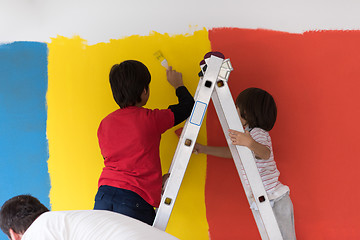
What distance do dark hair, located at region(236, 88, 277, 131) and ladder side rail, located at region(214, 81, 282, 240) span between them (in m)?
0.21

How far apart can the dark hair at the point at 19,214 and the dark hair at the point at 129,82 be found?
477 millimetres

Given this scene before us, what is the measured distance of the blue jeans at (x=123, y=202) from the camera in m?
1.23

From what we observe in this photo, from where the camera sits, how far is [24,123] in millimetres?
1614

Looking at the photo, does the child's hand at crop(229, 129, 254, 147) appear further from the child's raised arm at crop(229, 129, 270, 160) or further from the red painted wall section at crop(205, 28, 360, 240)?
the red painted wall section at crop(205, 28, 360, 240)

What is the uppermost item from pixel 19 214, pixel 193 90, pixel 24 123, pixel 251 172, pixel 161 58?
pixel 161 58

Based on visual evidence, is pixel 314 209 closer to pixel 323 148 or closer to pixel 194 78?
Answer: pixel 323 148

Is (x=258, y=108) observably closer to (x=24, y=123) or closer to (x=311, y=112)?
(x=311, y=112)

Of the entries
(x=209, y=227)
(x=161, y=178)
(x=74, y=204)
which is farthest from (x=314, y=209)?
(x=74, y=204)

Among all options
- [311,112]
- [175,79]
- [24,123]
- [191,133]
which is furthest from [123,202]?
[311,112]

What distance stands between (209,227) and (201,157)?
0.31m

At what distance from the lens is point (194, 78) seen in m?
1.57

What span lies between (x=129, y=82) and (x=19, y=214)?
591 mm

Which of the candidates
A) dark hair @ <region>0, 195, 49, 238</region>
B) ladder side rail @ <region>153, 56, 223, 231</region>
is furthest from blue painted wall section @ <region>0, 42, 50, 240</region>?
ladder side rail @ <region>153, 56, 223, 231</region>

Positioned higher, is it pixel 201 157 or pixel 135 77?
pixel 135 77
